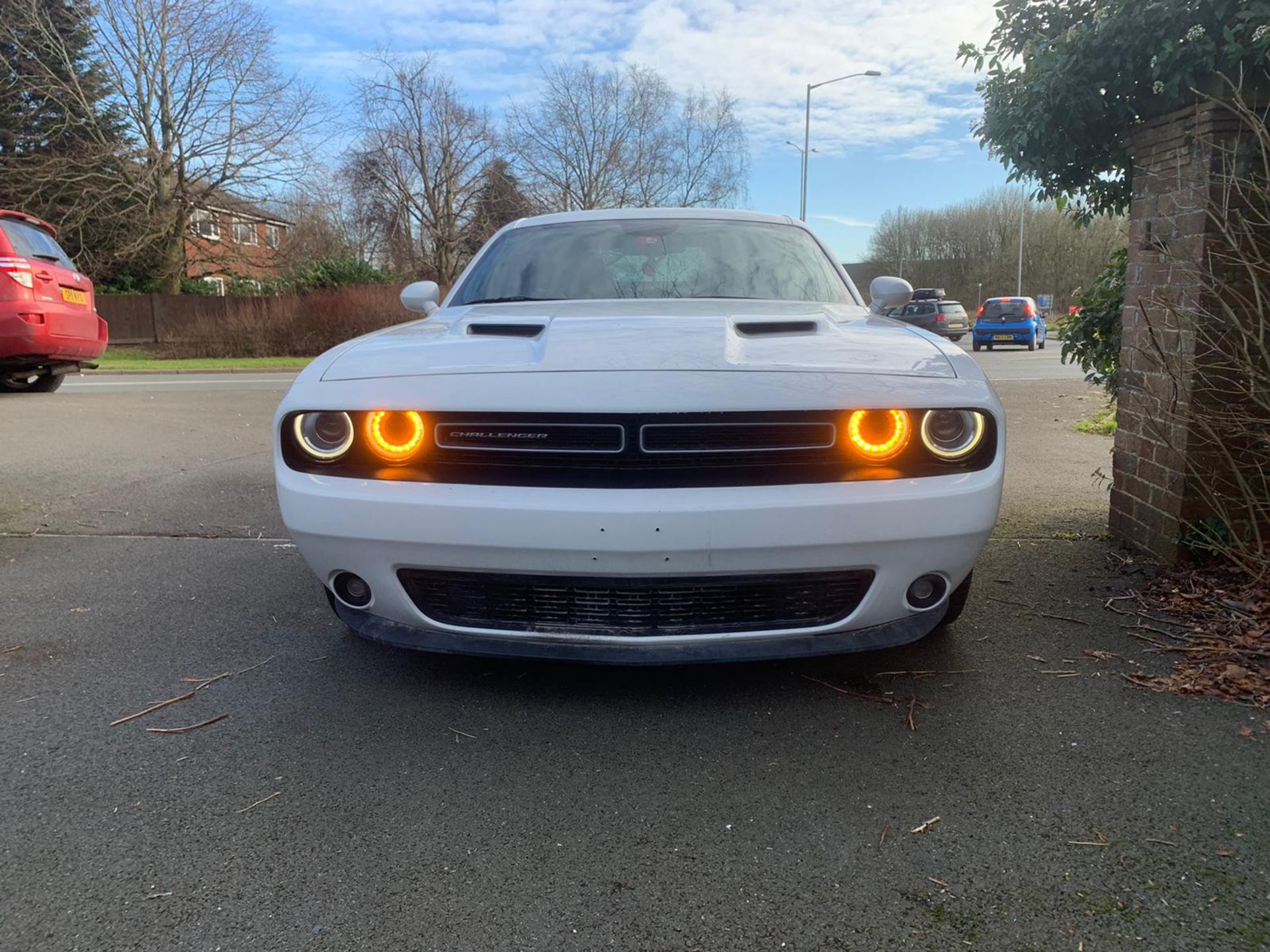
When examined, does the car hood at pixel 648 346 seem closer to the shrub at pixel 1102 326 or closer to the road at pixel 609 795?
the road at pixel 609 795

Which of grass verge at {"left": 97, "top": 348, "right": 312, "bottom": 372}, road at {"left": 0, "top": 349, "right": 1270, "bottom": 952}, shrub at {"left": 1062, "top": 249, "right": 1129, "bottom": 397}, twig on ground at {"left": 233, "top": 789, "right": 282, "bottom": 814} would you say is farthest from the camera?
grass verge at {"left": 97, "top": 348, "right": 312, "bottom": 372}

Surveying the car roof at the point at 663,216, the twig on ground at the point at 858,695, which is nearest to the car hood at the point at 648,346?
the twig on ground at the point at 858,695

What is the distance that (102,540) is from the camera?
4660 mm

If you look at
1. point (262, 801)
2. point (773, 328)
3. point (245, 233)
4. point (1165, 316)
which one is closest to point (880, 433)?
point (773, 328)

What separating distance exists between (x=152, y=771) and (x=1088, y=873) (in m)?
2.26

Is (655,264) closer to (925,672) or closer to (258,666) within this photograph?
(925,672)

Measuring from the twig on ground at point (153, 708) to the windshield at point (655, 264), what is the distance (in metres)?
→ 1.85

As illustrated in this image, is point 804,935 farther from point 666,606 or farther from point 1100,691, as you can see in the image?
point 1100,691

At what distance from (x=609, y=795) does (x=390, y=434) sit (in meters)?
1.14

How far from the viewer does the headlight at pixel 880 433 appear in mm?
2471

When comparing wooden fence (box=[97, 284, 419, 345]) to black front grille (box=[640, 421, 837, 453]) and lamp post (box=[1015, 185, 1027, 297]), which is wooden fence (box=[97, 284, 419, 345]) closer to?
black front grille (box=[640, 421, 837, 453])

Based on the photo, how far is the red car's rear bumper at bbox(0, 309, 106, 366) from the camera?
347 inches

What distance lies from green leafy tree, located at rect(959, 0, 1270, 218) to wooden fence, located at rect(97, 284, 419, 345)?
63.4 feet

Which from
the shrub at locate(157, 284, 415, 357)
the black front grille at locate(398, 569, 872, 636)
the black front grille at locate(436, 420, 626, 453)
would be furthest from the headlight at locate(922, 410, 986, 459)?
the shrub at locate(157, 284, 415, 357)
